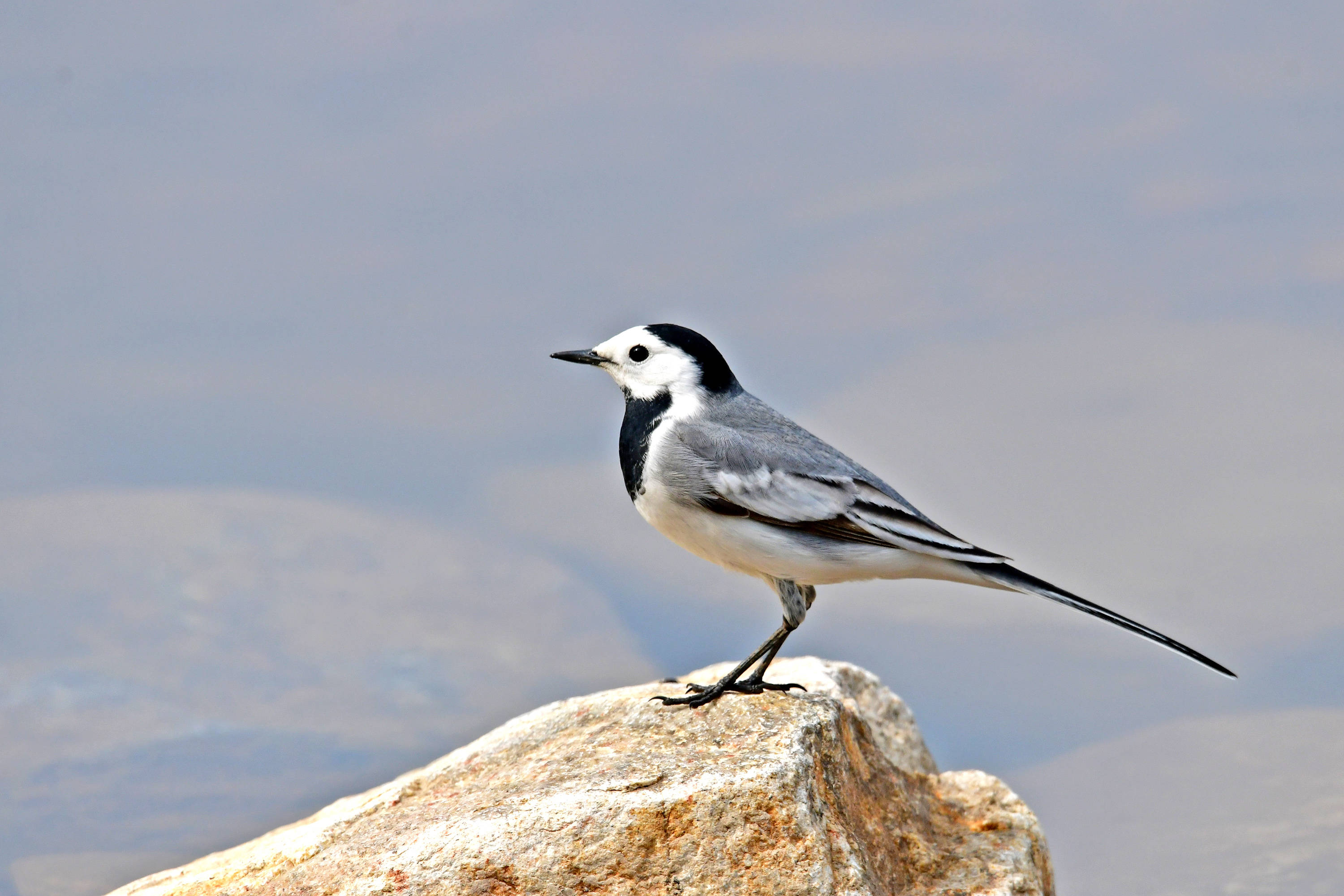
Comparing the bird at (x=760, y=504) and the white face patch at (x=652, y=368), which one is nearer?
the bird at (x=760, y=504)

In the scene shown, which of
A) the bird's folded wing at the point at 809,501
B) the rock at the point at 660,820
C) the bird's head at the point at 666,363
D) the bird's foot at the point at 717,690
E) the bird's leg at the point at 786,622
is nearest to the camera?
the rock at the point at 660,820

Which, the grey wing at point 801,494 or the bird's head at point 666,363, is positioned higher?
the bird's head at point 666,363

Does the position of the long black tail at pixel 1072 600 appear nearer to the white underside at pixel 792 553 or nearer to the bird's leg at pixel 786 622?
the white underside at pixel 792 553

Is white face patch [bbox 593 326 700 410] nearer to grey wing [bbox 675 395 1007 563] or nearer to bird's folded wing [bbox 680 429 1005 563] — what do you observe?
grey wing [bbox 675 395 1007 563]

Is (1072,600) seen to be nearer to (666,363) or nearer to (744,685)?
(744,685)

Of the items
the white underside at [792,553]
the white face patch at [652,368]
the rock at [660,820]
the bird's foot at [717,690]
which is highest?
the white face patch at [652,368]

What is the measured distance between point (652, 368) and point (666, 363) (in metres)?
0.09

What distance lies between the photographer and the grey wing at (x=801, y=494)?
7285mm

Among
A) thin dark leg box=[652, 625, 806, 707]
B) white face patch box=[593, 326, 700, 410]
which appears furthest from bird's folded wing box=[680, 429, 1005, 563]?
→ thin dark leg box=[652, 625, 806, 707]

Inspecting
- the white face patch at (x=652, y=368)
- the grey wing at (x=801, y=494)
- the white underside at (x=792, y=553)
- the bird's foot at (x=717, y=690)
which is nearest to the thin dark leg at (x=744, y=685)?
the bird's foot at (x=717, y=690)

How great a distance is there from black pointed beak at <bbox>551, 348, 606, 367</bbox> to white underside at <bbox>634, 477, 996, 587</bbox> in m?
Result: 0.97

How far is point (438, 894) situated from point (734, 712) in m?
1.91

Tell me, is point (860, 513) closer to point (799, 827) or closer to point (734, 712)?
point (734, 712)

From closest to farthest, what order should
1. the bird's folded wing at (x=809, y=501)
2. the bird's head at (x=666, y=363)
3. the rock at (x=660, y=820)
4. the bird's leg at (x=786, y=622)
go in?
A: the rock at (x=660, y=820), the bird's folded wing at (x=809, y=501), the bird's leg at (x=786, y=622), the bird's head at (x=666, y=363)
